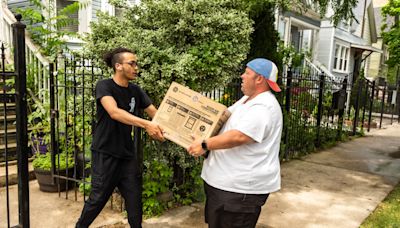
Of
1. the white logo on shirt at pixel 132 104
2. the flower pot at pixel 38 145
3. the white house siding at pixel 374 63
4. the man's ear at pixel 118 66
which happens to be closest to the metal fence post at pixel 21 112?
Result: the man's ear at pixel 118 66

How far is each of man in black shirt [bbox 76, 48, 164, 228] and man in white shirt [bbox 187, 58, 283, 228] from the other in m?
0.62

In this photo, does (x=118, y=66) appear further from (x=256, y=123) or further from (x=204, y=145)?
(x=256, y=123)

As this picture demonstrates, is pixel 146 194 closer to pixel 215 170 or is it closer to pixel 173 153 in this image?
pixel 173 153

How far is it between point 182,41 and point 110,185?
6.42 feet

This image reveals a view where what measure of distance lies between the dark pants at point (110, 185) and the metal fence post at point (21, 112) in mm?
482

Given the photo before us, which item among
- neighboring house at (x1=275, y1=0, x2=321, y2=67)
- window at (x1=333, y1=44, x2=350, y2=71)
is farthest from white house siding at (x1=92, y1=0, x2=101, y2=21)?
window at (x1=333, y1=44, x2=350, y2=71)

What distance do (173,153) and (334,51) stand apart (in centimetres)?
1665

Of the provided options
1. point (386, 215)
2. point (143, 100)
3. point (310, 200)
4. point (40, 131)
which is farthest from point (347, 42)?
point (143, 100)

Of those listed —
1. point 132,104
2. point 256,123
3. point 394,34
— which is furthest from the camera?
point 394,34

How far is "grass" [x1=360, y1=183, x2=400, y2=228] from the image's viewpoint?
4.09m

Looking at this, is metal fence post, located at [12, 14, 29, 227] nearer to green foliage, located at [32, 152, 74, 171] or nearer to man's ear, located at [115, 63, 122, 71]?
man's ear, located at [115, 63, 122, 71]

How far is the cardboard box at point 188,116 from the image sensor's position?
8.52 ft

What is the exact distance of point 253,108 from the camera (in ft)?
7.75

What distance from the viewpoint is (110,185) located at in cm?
306
